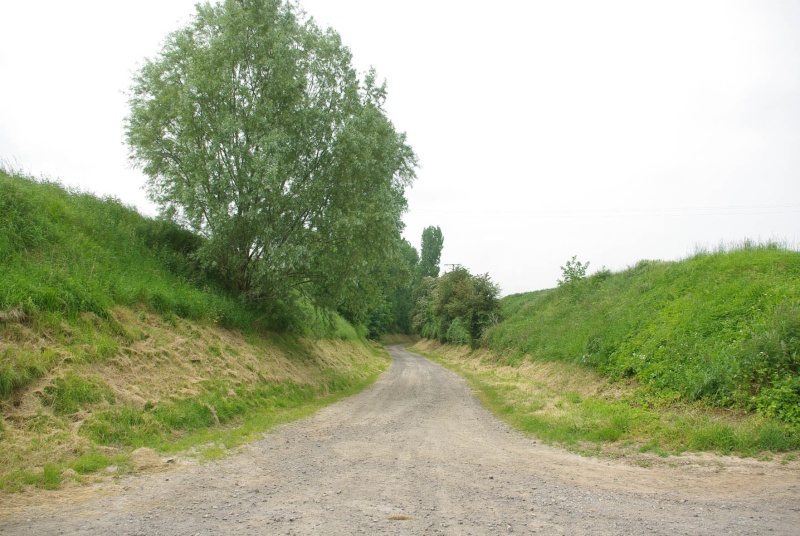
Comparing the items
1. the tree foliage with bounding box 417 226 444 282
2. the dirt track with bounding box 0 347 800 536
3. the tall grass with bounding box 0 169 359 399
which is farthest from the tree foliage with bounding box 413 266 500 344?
the tree foliage with bounding box 417 226 444 282

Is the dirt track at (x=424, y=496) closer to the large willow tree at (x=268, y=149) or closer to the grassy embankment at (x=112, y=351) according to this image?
the grassy embankment at (x=112, y=351)

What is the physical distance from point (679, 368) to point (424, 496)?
8733 millimetres

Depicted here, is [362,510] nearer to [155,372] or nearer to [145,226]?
[155,372]

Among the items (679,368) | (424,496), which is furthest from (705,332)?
(424,496)

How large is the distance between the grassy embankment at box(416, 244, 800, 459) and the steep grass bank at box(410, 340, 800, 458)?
3 cm

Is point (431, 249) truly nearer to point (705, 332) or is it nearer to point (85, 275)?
point (705, 332)

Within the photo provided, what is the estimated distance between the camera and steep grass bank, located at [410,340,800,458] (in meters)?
7.81

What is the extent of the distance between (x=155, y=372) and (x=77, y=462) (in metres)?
3.82

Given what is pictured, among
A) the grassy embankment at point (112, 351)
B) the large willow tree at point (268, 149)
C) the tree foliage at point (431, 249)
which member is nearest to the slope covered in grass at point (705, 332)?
the large willow tree at point (268, 149)

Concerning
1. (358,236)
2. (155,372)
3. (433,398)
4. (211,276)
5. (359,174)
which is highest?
(359,174)

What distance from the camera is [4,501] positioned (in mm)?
5145

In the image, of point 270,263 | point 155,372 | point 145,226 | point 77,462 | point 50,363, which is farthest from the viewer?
point 145,226

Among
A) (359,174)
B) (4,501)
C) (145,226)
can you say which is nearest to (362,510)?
(4,501)

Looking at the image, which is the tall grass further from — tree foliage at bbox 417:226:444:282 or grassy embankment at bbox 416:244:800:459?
tree foliage at bbox 417:226:444:282
